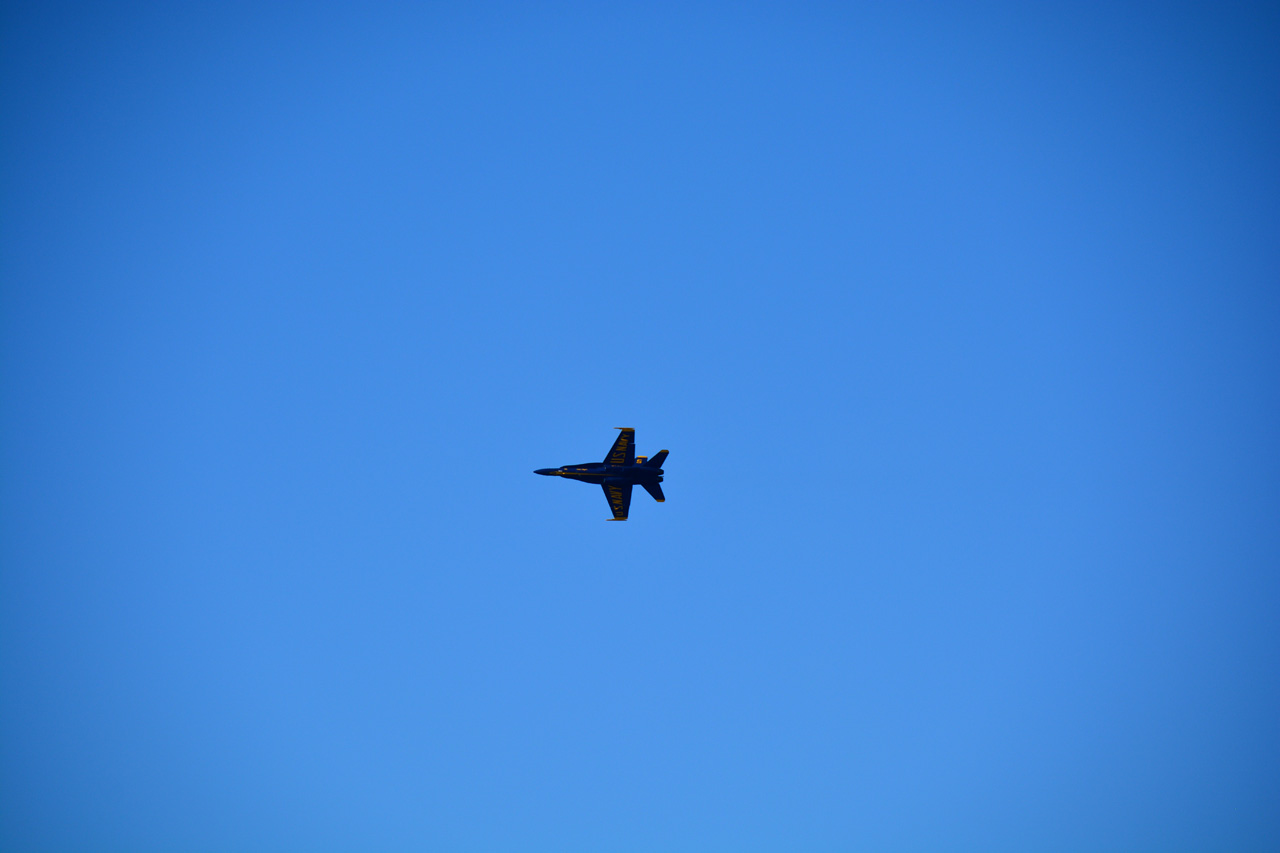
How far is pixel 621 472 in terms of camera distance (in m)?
84.5

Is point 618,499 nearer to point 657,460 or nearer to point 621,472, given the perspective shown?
point 621,472

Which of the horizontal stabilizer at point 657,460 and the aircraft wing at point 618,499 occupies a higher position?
the horizontal stabilizer at point 657,460

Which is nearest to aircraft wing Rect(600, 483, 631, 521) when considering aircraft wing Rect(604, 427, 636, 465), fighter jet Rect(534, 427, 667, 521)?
fighter jet Rect(534, 427, 667, 521)

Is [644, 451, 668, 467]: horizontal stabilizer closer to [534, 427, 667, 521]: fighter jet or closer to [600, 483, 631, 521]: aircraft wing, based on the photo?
[534, 427, 667, 521]: fighter jet

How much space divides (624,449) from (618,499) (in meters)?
5.90

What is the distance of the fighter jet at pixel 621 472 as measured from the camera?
8394cm

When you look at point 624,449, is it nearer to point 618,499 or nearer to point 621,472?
point 621,472

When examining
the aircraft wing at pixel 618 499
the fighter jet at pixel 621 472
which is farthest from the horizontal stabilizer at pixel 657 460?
the aircraft wing at pixel 618 499

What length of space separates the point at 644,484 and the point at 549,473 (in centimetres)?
1158

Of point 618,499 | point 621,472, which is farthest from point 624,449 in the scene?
point 618,499

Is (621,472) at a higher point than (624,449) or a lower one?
lower

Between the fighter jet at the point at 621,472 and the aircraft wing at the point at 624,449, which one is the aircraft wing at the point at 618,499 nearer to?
the fighter jet at the point at 621,472

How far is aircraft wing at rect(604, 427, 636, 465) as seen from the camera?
281 feet

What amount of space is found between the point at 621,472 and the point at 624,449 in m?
2.91
